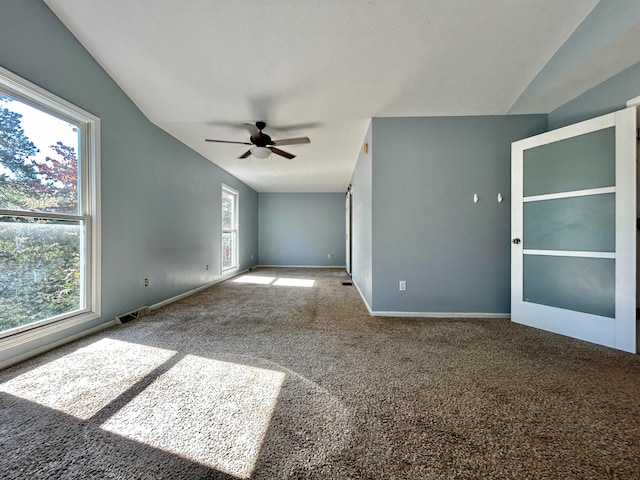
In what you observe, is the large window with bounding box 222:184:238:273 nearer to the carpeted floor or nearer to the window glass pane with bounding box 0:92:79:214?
the window glass pane with bounding box 0:92:79:214

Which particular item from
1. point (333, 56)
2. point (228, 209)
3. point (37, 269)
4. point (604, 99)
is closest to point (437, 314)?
point (604, 99)

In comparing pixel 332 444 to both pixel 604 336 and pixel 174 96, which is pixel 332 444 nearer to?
pixel 604 336

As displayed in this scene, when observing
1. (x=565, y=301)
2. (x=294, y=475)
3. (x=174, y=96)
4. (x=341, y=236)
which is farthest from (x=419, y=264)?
(x=341, y=236)

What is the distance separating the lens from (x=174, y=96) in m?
2.73

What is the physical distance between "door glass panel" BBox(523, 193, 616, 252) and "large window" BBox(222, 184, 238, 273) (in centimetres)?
513

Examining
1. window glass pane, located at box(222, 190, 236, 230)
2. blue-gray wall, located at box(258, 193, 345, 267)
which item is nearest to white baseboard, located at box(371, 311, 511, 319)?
window glass pane, located at box(222, 190, 236, 230)

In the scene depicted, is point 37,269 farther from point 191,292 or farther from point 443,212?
point 443,212

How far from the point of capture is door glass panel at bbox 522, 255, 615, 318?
2166 millimetres

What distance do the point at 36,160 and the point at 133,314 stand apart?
5.49 feet

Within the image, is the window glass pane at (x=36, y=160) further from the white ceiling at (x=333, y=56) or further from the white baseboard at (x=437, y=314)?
the white baseboard at (x=437, y=314)

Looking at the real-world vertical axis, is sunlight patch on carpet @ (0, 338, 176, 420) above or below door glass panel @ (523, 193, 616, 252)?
below

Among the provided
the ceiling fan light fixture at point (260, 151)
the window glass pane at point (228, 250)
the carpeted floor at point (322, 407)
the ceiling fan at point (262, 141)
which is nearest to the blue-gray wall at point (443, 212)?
the carpeted floor at point (322, 407)

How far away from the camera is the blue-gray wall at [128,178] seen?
194cm

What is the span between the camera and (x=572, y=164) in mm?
2365
